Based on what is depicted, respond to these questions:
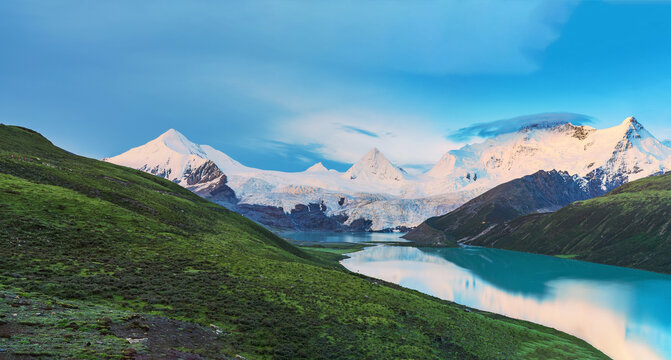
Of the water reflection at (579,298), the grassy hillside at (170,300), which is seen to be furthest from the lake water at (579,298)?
the grassy hillside at (170,300)

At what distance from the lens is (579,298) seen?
98375 mm

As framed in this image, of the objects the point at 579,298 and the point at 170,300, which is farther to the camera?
the point at 579,298

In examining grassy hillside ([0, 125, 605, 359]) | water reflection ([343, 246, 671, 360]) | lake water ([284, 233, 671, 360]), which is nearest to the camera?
grassy hillside ([0, 125, 605, 359])

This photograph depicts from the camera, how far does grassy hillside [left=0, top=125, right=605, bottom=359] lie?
21172 millimetres

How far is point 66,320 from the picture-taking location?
811 inches

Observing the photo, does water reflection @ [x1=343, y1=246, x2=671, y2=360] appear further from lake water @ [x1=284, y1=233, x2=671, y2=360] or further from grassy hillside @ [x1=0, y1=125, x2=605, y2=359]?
grassy hillside @ [x1=0, y1=125, x2=605, y2=359]

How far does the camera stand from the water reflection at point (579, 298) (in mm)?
64938

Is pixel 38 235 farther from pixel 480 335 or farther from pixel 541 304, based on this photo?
pixel 541 304

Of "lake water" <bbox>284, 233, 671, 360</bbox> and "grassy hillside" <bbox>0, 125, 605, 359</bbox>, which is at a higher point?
"grassy hillside" <bbox>0, 125, 605, 359</bbox>

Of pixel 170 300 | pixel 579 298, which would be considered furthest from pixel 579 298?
pixel 170 300

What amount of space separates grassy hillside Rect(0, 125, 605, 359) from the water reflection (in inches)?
546

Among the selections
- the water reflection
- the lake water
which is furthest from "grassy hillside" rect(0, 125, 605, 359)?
the lake water

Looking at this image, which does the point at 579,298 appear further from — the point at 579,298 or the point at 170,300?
the point at 170,300

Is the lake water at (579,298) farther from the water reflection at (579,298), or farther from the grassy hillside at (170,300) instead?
the grassy hillside at (170,300)
